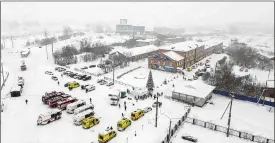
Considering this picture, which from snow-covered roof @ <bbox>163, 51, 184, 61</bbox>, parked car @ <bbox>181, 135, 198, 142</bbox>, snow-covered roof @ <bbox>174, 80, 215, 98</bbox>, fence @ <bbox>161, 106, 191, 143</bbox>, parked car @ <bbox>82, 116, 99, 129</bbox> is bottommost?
parked car @ <bbox>181, 135, 198, 142</bbox>

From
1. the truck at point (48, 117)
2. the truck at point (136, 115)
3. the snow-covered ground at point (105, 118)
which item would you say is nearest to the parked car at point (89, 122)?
the snow-covered ground at point (105, 118)

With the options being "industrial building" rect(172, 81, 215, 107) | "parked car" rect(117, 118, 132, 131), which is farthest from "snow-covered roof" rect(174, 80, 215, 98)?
"parked car" rect(117, 118, 132, 131)

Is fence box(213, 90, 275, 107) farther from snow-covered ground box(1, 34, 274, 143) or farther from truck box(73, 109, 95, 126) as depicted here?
truck box(73, 109, 95, 126)

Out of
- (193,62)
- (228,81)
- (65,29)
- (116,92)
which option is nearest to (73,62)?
(116,92)

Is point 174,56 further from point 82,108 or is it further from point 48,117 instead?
point 48,117

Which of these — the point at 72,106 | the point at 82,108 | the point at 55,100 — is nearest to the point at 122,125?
the point at 82,108

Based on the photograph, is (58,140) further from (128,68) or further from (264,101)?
(128,68)

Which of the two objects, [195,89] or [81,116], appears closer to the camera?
[81,116]

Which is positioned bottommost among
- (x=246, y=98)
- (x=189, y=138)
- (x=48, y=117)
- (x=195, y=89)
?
(x=189, y=138)
